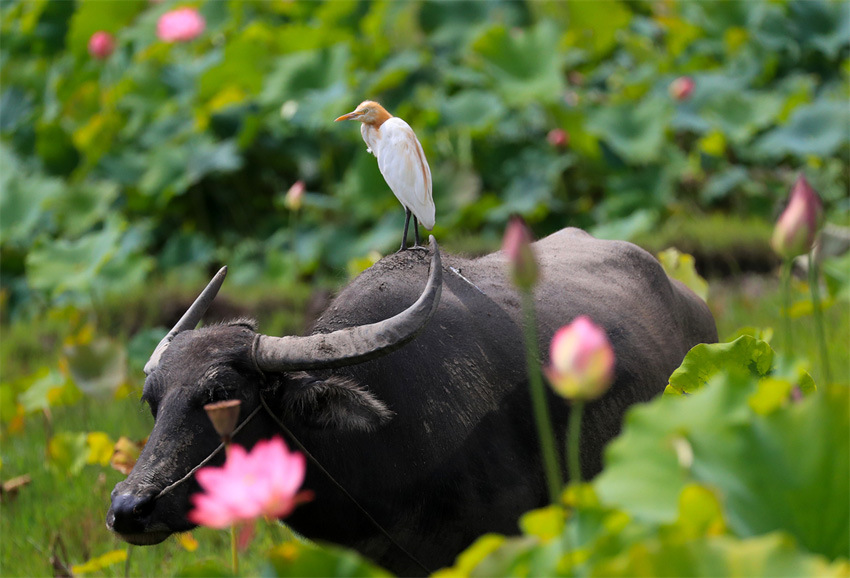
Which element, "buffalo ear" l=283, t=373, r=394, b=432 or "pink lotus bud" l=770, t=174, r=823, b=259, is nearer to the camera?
"pink lotus bud" l=770, t=174, r=823, b=259

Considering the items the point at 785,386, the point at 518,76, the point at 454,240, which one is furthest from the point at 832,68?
the point at 785,386

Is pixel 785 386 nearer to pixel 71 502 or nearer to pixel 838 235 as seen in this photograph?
pixel 71 502

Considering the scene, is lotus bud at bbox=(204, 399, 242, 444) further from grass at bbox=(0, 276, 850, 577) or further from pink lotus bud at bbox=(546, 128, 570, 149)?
pink lotus bud at bbox=(546, 128, 570, 149)

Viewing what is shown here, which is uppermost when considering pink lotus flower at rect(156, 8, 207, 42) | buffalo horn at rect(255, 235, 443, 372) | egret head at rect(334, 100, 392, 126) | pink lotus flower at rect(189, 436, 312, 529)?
pink lotus flower at rect(189, 436, 312, 529)

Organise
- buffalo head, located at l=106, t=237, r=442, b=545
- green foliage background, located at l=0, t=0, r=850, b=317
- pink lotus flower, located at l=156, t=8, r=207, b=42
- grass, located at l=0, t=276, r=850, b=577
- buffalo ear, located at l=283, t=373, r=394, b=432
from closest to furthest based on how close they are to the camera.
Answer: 1. buffalo head, located at l=106, t=237, r=442, b=545
2. buffalo ear, located at l=283, t=373, r=394, b=432
3. grass, located at l=0, t=276, r=850, b=577
4. green foliage background, located at l=0, t=0, r=850, b=317
5. pink lotus flower, located at l=156, t=8, r=207, b=42

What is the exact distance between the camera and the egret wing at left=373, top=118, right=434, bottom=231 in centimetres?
287

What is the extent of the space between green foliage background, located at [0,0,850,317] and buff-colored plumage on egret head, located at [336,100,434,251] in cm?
420

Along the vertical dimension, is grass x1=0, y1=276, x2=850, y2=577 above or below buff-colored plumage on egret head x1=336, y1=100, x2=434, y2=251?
below

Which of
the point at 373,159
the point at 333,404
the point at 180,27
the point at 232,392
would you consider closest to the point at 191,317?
the point at 232,392

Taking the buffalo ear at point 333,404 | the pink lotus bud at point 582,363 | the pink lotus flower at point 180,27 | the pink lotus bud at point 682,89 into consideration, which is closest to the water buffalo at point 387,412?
the buffalo ear at point 333,404

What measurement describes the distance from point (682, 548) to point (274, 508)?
54cm

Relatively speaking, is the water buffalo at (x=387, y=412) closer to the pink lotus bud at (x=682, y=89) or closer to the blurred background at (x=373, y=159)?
the blurred background at (x=373, y=159)

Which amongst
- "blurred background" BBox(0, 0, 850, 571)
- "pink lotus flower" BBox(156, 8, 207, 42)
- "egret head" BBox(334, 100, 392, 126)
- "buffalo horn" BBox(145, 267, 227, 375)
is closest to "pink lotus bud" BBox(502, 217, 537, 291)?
"egret head" BBox(334, 100, 392, 126)

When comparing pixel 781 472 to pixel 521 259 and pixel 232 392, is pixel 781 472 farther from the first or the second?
pixel 232 392
